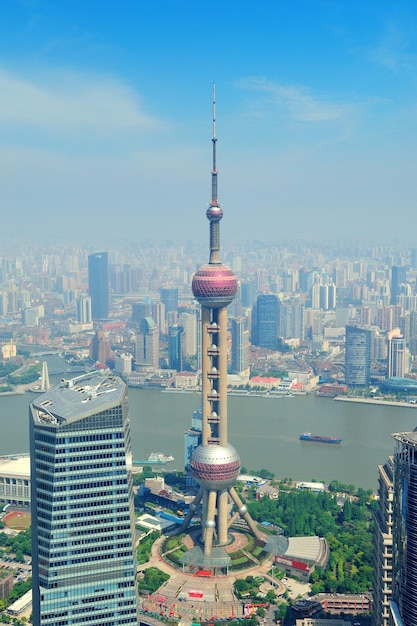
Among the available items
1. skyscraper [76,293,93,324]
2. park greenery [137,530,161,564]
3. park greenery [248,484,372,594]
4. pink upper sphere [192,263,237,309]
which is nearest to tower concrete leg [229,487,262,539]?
park greenery [248,484,372,594]

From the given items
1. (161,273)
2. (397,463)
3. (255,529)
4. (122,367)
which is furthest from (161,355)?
(161,273)

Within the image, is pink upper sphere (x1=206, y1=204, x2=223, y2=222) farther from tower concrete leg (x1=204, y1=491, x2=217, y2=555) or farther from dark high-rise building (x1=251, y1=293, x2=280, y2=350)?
dark high-rise building (x1=251, y1=293, x2=280, y2=350)

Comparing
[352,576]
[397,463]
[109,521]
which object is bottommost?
[352,576]

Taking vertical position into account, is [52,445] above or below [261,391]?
above

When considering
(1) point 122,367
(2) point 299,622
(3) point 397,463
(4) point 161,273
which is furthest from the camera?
(4) point 161,273

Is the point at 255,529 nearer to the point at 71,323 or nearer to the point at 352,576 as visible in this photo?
the point at 352,576

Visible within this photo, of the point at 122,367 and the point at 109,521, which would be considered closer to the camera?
the point at 109,521
